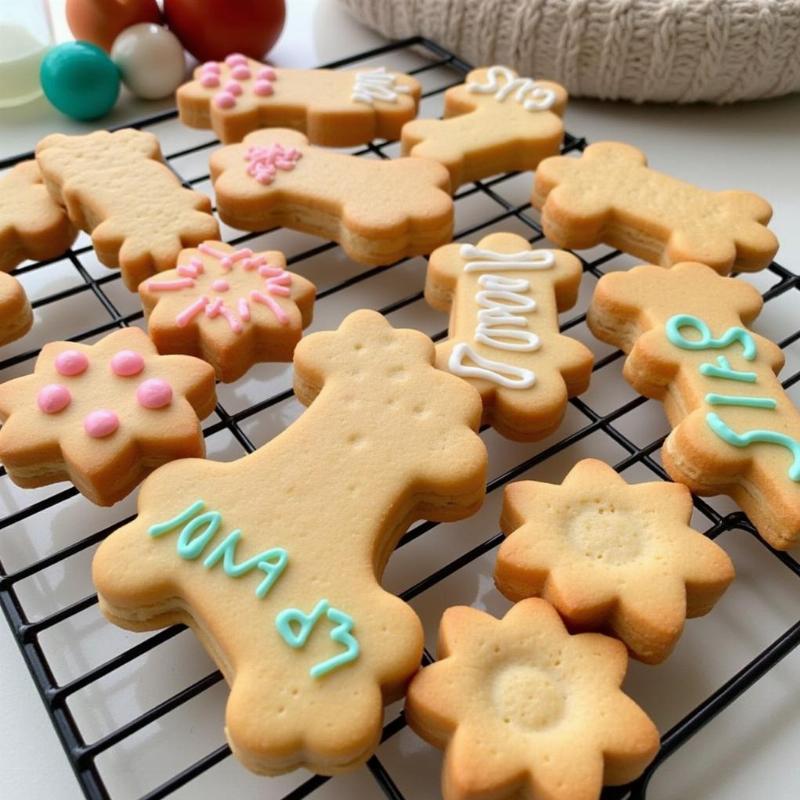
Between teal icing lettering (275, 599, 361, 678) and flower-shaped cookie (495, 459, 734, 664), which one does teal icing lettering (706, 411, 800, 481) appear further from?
teal icing lettering (275, 599, 361, 678)

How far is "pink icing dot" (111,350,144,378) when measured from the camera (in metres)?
0.84

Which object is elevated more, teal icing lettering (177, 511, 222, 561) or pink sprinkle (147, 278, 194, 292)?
pink sprinkle (147, 278, 194, 292)

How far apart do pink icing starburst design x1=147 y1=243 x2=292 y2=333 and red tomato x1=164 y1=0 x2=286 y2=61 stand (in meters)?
0.50

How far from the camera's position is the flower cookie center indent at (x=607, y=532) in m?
0.75

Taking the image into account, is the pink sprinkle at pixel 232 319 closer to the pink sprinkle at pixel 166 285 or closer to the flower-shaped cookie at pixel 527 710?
the pink sprinkle at pixel 166 285

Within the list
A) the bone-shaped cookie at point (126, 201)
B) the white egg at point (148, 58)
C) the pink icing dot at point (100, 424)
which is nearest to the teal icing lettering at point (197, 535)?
the pink icing dot at point (100, 424)

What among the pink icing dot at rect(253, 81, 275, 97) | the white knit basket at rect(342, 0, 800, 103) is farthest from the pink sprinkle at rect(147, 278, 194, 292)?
the white knit basket at rect(342, 0, 800, 103)

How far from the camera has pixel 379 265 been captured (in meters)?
1.05

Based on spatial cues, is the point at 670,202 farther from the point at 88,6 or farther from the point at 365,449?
the point at 88,6

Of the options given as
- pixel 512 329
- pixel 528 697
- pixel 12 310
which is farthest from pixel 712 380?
pixel 12 310

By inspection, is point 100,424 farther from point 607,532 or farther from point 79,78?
point 79,78

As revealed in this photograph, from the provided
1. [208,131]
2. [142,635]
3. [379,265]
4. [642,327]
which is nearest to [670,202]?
[642,327]

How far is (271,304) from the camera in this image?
0.93 m

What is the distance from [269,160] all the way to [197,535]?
1.74 feet
